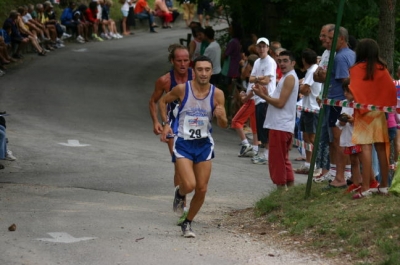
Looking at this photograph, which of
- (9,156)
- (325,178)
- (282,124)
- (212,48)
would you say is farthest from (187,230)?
(212,48)

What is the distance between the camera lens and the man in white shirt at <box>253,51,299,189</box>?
1182 cm

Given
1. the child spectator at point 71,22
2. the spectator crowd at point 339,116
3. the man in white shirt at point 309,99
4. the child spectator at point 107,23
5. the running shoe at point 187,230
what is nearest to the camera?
the running shoe at point 187,230

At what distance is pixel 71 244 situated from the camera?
9.24 m

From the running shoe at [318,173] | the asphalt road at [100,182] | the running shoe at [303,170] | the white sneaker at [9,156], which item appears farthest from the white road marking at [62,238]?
the running shoe at [303,170]

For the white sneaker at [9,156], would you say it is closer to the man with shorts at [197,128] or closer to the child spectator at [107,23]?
the man with shorts at [197,128]

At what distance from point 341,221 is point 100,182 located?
17.2 ft

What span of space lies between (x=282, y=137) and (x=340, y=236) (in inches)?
116

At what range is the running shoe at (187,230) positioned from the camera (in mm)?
9805

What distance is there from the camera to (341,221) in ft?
31.1

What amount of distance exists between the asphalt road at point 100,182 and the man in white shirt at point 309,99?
0.99 metres

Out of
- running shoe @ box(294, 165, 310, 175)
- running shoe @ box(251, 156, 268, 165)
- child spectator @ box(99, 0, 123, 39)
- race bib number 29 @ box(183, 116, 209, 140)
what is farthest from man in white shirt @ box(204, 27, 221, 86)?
child spectator @ box(99, 0, 123, 39)

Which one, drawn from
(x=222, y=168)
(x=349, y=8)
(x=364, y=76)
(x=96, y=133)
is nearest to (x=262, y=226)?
(x=364, y=76)

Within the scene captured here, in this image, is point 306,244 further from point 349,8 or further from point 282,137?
point 349,8

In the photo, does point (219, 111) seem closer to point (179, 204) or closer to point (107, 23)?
point (179, 204)
